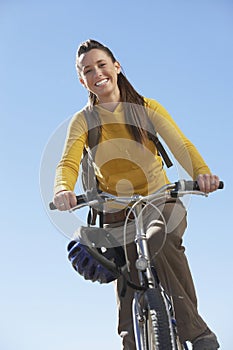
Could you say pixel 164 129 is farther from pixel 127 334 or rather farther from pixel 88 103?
pixel 127 334

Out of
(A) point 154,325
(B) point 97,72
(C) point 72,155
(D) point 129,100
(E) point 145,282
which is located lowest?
(A) point 154,325

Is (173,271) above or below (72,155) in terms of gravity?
below

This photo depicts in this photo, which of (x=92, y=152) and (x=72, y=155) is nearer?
(x=72, y=155)

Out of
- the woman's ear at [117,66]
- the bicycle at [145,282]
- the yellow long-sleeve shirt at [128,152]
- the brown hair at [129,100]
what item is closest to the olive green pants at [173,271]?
the bicycle at [145,282]

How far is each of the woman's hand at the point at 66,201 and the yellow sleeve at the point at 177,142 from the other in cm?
72

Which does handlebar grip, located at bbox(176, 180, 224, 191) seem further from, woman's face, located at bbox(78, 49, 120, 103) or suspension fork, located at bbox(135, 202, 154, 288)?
woman's face, located at bbox(78, 49, 120, 103)

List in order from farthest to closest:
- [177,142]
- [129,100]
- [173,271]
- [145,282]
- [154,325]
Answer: [129,100], [177,142], [173,271], [145,282], [154,325]

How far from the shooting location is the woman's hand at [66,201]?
8.39ft

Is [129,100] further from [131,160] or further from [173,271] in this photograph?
[173,271]

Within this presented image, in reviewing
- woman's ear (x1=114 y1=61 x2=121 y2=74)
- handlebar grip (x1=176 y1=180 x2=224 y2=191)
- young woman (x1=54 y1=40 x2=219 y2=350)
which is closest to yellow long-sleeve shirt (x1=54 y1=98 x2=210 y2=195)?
young woman (x1=54 y1=40 x2=219 y2=350)

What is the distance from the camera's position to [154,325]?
2.33 m

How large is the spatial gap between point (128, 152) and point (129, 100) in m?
0.36

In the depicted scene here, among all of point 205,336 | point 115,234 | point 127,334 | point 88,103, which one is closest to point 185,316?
point 205,336

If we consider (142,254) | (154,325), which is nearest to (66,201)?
(142,254)
